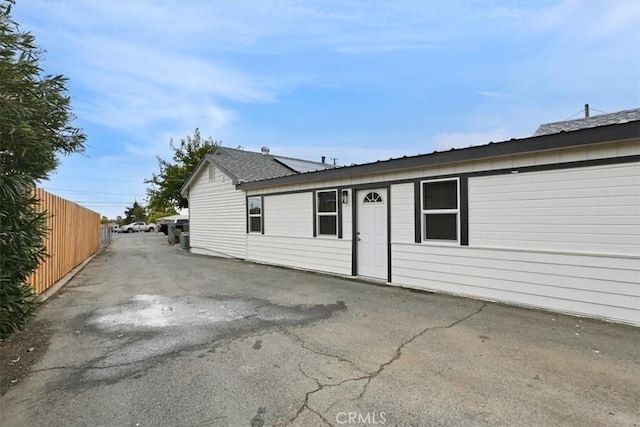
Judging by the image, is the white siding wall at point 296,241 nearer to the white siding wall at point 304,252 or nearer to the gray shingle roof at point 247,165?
the white siding wall at point 304,252

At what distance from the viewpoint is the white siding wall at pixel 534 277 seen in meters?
4.81

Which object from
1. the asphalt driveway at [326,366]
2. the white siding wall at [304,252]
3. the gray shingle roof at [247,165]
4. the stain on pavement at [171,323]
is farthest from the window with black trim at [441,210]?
the gray shingle roof at [247,165]

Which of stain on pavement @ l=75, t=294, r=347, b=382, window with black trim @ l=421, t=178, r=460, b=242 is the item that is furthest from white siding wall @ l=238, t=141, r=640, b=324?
stain on pavement @ l=75, t=294, r=347, b=382

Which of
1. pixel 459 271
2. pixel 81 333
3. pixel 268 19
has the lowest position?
pixel 81 333

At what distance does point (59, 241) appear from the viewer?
8.64 meters

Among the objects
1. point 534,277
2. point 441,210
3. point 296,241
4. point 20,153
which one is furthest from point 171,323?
point 534,277

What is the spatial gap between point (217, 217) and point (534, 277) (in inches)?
483

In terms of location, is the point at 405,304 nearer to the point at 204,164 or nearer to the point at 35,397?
the point at 35,397

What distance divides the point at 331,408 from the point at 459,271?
460cm

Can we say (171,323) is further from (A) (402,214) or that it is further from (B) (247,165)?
(B) (247,165)

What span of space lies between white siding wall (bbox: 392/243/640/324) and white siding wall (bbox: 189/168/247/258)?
7606 mm

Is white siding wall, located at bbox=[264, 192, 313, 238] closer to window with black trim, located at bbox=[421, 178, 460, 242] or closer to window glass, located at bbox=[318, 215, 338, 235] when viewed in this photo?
window glass, located at bbox=[318, 215, 338, 235]

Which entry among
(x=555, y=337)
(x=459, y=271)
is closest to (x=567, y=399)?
(x=555, y=337)

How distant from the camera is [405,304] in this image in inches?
234
